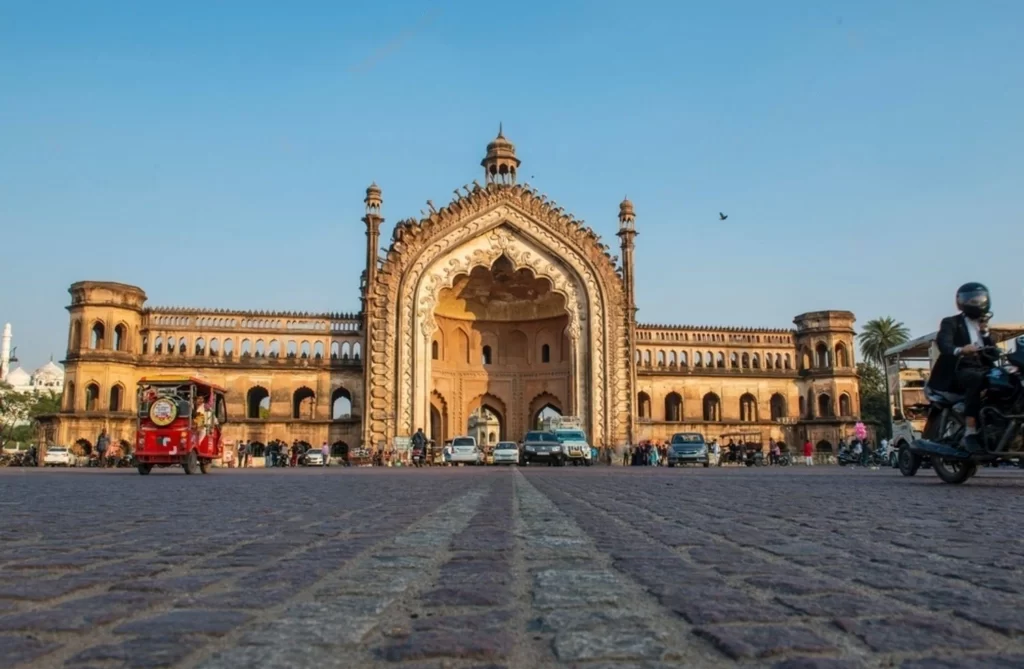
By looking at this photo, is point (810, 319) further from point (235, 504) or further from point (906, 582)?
point (906, 582)

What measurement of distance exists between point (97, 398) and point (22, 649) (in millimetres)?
39922

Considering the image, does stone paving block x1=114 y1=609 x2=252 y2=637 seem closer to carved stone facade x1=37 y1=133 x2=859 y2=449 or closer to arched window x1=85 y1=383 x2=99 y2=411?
carved stone facade x1=37 y1=133 x2=859 y2=449

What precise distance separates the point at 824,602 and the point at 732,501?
227 inches

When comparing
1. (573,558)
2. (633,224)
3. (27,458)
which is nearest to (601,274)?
(633,224)

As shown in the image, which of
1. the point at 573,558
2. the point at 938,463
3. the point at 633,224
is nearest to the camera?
the point at 573,558

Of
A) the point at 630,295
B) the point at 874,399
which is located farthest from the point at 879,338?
the point at 630,295

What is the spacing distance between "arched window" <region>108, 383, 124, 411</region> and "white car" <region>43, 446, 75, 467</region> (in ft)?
10.6

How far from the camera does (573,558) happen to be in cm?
369

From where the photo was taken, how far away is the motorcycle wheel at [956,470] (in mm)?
10836

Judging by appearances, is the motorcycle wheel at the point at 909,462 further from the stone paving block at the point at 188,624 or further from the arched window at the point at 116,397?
the arched window at the point at 116,397

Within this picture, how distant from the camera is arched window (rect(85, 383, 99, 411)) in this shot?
3781 cm

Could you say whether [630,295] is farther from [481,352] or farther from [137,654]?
[137,654]

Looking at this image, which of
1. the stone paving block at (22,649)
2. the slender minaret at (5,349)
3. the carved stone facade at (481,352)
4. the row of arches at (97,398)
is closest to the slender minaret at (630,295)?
the carved stone facade at (481,352)

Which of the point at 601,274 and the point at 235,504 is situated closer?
the point at 235,504
